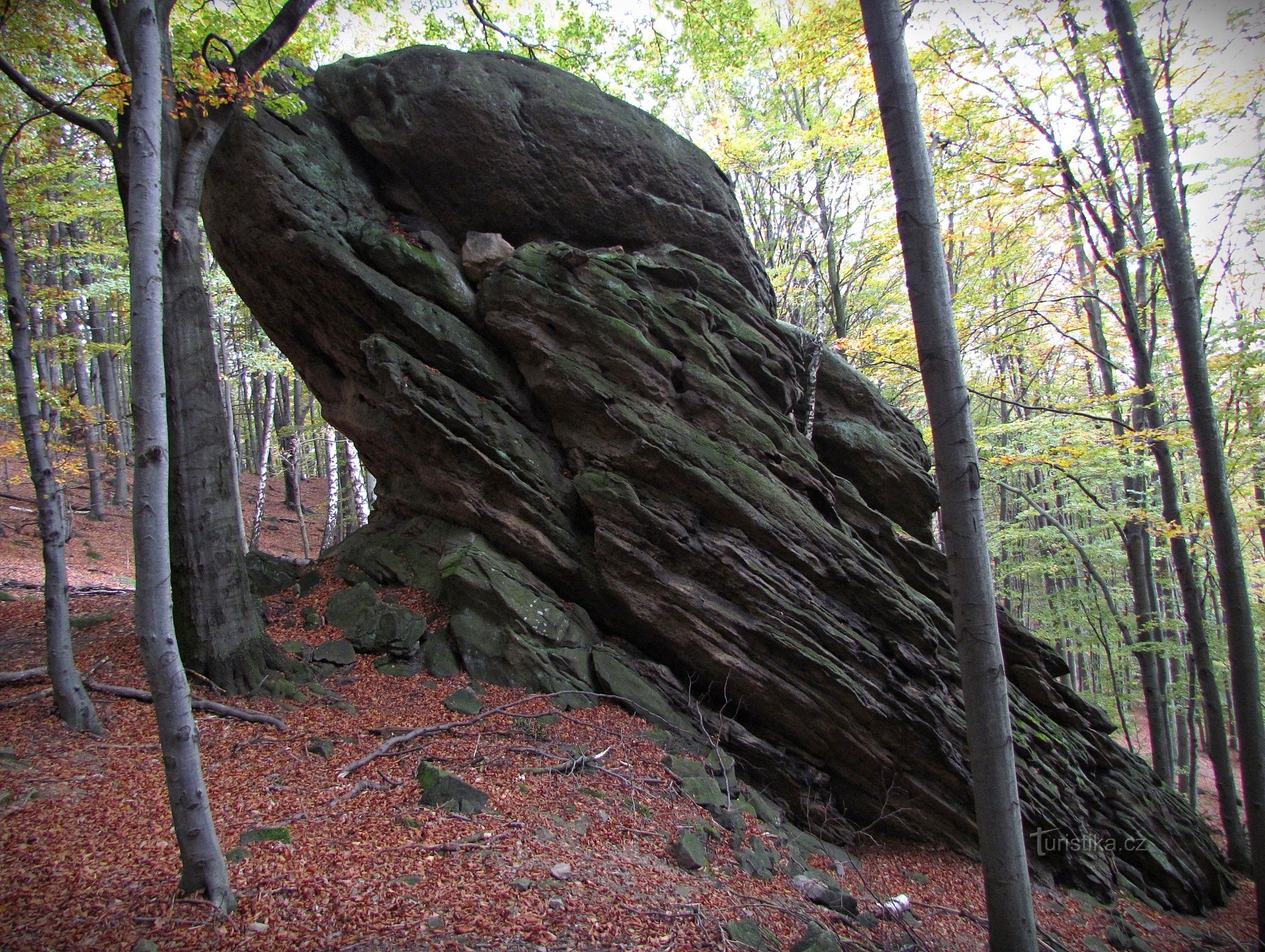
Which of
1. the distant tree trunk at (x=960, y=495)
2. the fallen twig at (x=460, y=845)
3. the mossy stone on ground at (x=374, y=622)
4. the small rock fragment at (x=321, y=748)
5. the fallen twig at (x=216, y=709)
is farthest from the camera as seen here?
the mossy stone on ground at (x=374, y=622)

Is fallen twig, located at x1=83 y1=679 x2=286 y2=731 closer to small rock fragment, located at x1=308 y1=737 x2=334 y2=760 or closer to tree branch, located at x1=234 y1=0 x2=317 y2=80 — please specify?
small rock fragment, located at x1=308 y1=737 x2=334 y2=760

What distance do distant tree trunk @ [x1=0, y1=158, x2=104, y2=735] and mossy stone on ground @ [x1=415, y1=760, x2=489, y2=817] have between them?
9.26ft

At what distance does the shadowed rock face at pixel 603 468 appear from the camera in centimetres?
753

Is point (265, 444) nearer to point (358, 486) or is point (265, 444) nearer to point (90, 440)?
point (358, 486)

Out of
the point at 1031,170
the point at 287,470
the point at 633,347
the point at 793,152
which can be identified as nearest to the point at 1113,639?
the point at 1031,170

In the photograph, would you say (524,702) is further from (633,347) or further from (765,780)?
(633,347)

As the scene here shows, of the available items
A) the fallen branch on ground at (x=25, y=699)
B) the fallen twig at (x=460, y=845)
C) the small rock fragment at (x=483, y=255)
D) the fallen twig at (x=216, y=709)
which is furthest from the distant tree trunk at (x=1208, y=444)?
the fallen branch on ground at (x=25, y=699)

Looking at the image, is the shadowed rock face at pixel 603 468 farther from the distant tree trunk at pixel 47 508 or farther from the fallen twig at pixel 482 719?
the distant tree trunk at pixel 47 508

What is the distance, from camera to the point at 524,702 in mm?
6625

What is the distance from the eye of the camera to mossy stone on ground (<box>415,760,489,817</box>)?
4.71 meters

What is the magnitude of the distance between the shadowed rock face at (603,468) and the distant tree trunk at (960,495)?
3616 millimetres

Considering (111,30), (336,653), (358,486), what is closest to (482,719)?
(336,653)

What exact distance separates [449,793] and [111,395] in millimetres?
22965

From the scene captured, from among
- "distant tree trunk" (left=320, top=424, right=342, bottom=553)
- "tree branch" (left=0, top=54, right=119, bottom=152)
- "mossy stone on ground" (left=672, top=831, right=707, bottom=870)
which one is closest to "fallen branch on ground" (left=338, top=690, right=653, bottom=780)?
"mossy stone on ground" (left=672, top=831, right=707, bottom=870)
